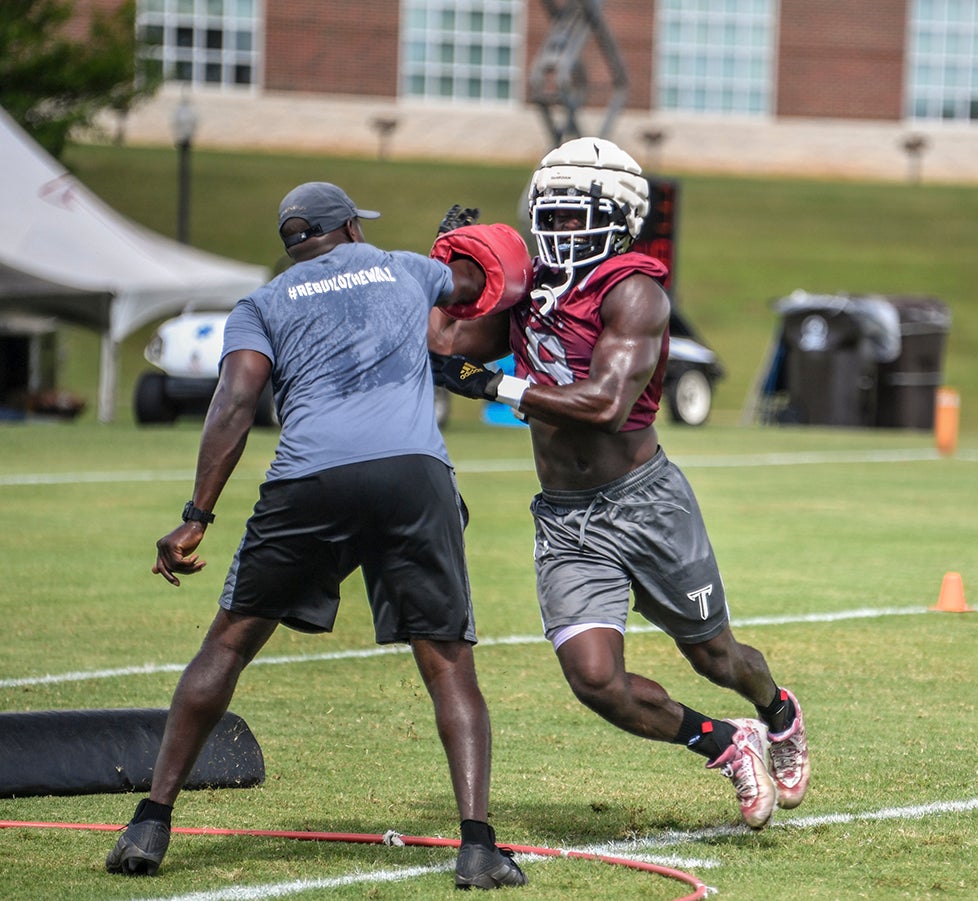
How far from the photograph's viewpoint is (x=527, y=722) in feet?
24.1

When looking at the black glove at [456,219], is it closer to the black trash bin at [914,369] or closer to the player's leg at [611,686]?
the player's leg at [611,686]

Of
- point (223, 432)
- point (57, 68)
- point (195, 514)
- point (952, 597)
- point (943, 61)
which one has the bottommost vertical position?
point (952, 597)

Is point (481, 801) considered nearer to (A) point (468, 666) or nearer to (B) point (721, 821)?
(A) point (468, 666)

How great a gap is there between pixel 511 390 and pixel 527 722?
8.10 feet

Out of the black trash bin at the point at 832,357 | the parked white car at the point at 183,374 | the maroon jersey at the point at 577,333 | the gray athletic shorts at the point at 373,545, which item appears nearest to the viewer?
the gray athletic shorts at the point at 373,545

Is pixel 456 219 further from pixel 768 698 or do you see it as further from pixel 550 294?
pixel 768 698

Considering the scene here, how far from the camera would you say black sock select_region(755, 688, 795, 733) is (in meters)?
5.85

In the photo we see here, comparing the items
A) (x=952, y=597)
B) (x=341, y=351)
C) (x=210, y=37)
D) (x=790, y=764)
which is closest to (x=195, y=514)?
(x=341, y=351)

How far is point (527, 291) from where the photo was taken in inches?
217

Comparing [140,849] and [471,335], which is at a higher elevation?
[471,335]

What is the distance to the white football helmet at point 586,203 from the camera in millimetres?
5457

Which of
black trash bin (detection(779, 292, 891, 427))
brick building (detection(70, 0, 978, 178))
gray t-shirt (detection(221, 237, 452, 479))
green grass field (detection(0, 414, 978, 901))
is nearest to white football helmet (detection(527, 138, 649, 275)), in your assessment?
gray t-shirt (detection(221, 237, 452, 479))

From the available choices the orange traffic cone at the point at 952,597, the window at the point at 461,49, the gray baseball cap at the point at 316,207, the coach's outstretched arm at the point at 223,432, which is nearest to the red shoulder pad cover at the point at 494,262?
the gray baseball cap at the point at 316,207

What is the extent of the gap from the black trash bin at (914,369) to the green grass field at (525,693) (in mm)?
7886
